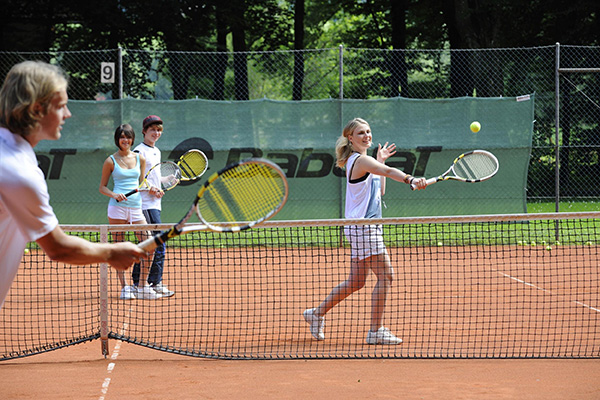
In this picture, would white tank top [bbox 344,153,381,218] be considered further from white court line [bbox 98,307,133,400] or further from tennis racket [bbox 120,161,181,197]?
tennis racket [bbox 120,161,181,197]

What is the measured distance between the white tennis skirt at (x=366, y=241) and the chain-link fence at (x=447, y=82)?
9955 mm

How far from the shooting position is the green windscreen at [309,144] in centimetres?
1085

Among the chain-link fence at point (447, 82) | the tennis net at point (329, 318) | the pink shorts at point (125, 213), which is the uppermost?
the chain-link fence at point (447, 82)

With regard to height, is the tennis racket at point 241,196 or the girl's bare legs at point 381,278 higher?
the tennis racket at point 241,196

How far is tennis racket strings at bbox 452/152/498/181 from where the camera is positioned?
661cm

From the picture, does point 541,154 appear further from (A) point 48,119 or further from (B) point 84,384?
(A) point 48,119

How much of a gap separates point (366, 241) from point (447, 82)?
1372cm

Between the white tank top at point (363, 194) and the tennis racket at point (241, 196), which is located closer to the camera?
the tennis racket at point (241, 196)

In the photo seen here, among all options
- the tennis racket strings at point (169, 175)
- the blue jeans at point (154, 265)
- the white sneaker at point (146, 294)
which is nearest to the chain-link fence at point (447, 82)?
the tennis racket strings at point (169, 175)

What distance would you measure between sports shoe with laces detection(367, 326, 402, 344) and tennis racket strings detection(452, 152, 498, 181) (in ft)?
6.17

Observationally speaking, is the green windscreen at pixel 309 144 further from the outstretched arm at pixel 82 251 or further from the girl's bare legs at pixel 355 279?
the outstretched arm at pixel 82 251

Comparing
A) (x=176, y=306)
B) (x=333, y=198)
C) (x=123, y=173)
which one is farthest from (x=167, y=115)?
(x=176, y=306)

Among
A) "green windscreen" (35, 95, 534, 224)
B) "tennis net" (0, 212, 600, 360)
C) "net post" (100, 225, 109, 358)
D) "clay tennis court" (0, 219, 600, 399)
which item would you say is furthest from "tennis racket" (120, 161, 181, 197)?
"green windscreen" (35, 95, 534, 224)

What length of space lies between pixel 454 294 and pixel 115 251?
202 inches
